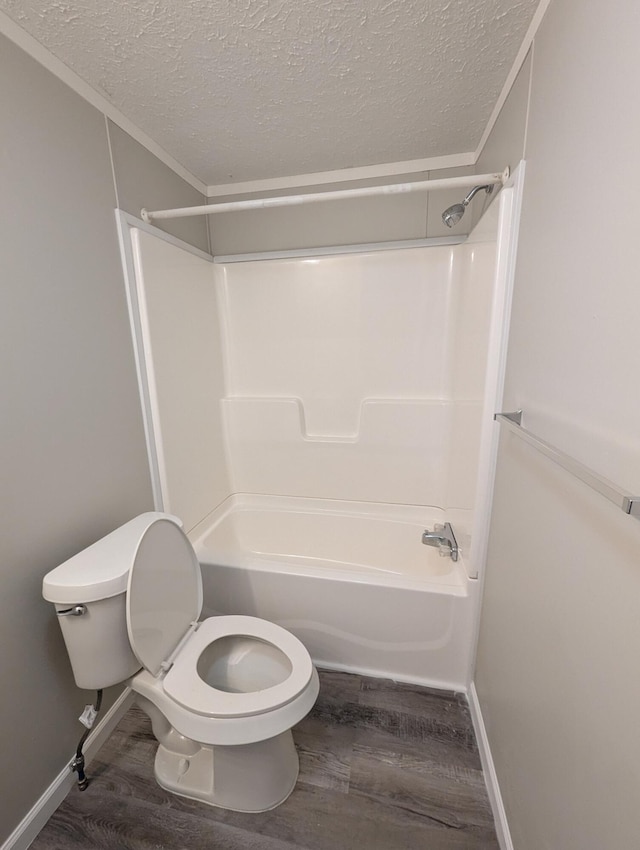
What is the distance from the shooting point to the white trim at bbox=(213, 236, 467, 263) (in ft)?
5.88

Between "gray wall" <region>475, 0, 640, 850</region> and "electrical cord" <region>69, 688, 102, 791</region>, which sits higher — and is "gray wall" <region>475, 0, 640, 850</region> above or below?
above

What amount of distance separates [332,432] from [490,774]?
1.53m

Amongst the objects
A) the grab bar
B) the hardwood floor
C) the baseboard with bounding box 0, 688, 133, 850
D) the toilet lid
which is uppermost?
the grab bar

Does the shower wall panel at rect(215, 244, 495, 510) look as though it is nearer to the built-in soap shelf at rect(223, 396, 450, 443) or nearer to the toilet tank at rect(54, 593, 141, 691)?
the built-in soap shelf at rect(223, 396, 450, 443)

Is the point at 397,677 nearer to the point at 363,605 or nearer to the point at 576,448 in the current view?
the point at 363,605

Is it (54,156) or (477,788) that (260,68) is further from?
(477,788)

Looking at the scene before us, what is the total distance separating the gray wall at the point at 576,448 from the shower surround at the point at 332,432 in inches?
13.7

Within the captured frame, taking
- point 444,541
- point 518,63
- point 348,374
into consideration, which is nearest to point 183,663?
point 444,541

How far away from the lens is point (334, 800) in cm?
116

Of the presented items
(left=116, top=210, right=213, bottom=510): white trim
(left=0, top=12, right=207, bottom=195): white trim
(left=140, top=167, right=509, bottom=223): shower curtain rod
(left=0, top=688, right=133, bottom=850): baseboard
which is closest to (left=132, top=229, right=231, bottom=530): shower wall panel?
(left=116, top=210, right=213, bottom=510): white trim

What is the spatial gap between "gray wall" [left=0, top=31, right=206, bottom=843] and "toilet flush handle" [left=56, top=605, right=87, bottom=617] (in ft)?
0.47

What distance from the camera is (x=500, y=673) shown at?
113cm

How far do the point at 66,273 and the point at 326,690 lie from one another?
187 cm

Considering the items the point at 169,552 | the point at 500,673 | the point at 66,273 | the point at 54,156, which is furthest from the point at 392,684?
the point at 54,156
